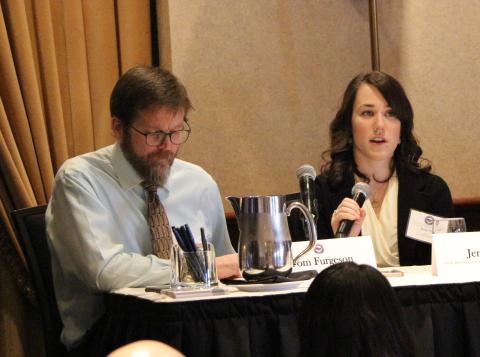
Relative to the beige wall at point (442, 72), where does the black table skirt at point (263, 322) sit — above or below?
below

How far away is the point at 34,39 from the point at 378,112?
1389 millimetres

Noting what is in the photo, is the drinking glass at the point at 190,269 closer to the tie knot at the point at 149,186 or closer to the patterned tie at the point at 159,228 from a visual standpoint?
the patterned tie at the point at 159,228

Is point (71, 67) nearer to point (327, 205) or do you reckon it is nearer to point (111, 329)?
point (327, 205)

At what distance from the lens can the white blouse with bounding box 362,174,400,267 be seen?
279cm

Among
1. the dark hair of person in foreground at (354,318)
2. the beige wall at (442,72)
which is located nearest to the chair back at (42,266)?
the dark hair of person in foreground at (354,318)

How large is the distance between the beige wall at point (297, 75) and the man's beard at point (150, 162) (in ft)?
3.95

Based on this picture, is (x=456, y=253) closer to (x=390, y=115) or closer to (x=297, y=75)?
(x=390, y=115)

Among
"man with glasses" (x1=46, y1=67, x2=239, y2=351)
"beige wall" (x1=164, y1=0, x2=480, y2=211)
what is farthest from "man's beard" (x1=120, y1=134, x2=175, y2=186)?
"beige wall" (x1=164, y1=0, x2=480, y2=211)

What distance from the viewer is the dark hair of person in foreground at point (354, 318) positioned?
1269 millimetres

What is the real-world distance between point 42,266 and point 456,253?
1.25 metres

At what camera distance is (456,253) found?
216cm

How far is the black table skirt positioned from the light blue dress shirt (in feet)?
0.88

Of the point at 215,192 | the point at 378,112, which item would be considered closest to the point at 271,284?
the point at 215,192

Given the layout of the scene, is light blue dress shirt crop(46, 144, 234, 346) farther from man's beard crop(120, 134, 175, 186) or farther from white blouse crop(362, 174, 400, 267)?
white blouse crop(362, 174, 400, 267)
